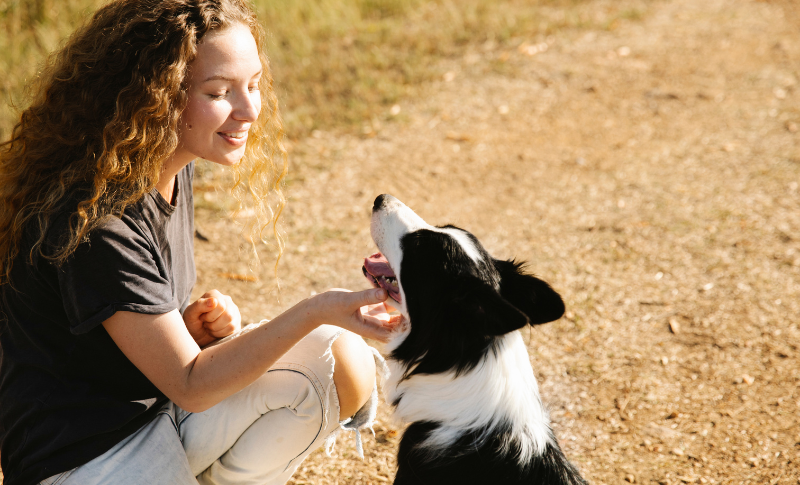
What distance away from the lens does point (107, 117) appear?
187cm

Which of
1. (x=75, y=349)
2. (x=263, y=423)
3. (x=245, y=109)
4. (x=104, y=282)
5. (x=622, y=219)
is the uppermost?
(x=245, y=109)

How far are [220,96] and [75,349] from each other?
87cm

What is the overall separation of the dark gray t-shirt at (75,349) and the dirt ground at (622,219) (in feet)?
3.51

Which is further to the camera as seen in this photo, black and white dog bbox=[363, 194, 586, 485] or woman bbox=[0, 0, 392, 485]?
black and white dog bbox=[363, 194, 586, 485]

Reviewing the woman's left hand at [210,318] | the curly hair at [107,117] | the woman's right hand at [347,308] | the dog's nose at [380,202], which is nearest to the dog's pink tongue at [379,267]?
the dog's nose at [380,202]

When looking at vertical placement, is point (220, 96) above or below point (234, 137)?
above

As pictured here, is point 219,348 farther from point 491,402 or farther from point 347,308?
point 491,402

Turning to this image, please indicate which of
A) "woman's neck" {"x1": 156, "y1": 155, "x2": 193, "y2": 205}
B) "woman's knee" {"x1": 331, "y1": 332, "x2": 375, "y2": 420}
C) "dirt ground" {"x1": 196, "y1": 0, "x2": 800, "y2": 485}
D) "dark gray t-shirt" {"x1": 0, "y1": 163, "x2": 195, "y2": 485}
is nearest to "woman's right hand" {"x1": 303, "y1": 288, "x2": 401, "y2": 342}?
"woman's knee" {"x1": 331, "y1": 332, "x2": 375, "y2": 420}

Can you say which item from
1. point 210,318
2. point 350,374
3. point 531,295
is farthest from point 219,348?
point 531,295

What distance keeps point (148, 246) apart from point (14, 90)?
4.47 m

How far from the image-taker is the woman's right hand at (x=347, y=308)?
1.84m

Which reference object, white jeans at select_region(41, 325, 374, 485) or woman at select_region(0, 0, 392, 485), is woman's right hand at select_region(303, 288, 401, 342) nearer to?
woman at select_region(0, 0, 392, 485)

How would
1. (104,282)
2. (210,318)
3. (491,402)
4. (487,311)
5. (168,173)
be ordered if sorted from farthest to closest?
(210,318)
(168,173)
(491,402)
(487,311)
(104,282)

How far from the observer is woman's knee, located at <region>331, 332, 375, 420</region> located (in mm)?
2148
